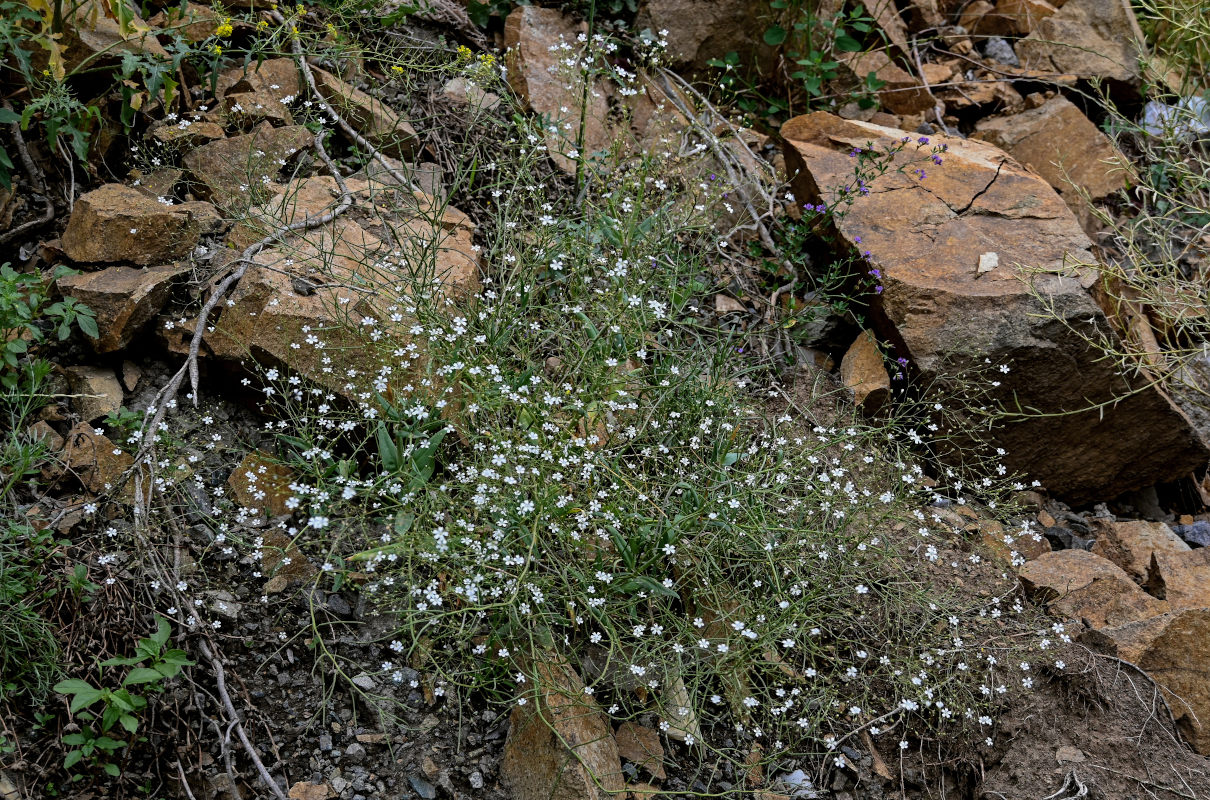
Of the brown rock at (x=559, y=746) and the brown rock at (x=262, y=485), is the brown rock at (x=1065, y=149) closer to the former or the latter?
the brown rock at (x=559, y=746)

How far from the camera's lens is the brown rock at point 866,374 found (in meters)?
3.81

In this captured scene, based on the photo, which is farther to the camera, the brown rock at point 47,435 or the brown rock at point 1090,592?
the brown rock at point 1090,592

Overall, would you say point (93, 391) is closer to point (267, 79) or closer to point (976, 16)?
point (267, 79)

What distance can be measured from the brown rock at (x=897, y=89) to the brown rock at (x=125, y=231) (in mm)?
3846

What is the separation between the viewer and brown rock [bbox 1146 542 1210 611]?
343 centimetres

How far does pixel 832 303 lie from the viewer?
4133 millimetres

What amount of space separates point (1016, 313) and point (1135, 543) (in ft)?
3.57

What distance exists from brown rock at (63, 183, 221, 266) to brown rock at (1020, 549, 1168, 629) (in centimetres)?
342

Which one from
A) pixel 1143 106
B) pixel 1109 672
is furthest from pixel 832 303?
pixel 1143 106

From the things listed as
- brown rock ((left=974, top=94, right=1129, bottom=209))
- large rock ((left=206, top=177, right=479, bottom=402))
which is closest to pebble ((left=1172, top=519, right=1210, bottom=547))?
brown rock ((left=974, top=94, right=1129, bottom=209))

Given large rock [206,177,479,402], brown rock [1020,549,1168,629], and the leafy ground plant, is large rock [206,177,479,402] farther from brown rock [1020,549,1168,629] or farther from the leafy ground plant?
brown rock [1020,549,1168,629]

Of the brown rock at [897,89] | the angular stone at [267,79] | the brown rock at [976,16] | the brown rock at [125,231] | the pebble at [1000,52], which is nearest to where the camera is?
the brown rock at [125,231]

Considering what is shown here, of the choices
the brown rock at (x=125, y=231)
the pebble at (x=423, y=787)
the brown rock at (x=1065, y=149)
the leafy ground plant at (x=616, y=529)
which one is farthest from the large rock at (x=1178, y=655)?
the brown rock at (x=125, y=231)

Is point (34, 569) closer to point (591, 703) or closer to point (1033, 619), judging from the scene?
point (591, 703)
